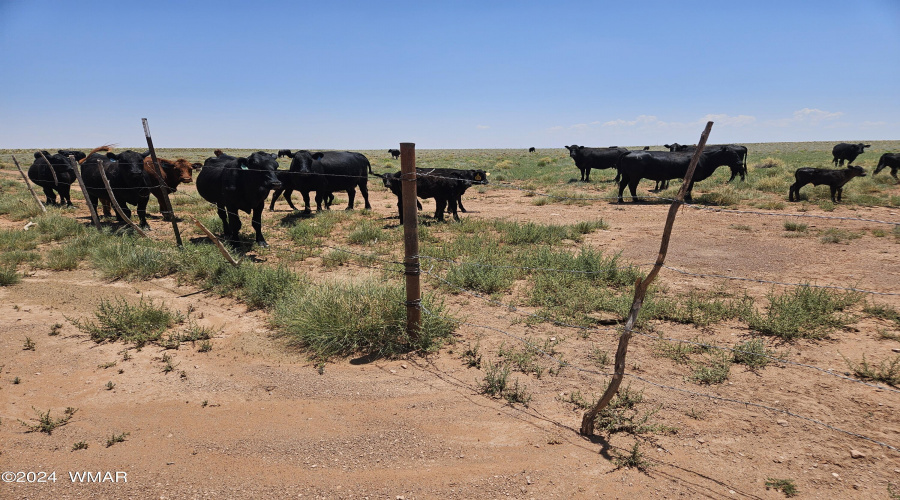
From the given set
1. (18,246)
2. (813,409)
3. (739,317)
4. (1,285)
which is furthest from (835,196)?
(18,246)

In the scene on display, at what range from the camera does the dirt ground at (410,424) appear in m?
2.84

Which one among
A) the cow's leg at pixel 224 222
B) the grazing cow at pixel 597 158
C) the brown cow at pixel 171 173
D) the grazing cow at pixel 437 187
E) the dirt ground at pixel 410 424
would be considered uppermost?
the grazing cow at pixel 597 158

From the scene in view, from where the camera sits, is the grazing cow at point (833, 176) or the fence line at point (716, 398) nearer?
the fence line at point (716, 398)

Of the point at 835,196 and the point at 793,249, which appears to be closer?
the point at 793,249

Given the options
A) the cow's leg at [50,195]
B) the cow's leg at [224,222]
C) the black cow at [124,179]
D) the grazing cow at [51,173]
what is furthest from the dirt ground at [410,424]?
the cow's leg at [50,195]

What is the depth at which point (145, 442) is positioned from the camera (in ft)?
10.7

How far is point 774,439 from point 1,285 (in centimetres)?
995

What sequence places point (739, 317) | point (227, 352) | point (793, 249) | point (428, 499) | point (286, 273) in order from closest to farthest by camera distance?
point (428, 499) < point (227, 352) < point (739, 317) < point (286, 273) < point (793, 249)

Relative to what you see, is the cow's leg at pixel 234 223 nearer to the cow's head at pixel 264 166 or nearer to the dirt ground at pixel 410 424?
the cow's head at pixel 264 166

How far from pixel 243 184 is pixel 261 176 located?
1.42 feet

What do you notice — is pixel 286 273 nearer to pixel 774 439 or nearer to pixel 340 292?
pixel 340 292

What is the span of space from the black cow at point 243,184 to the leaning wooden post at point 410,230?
479cm

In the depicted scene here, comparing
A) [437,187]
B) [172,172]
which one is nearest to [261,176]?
[172,172]

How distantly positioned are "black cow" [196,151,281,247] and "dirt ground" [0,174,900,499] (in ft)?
12.0
